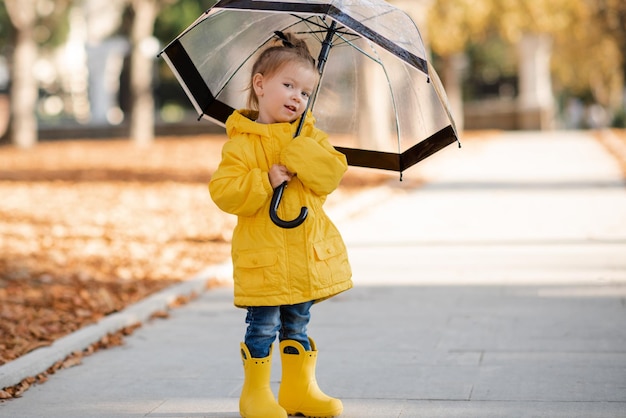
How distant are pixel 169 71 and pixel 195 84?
38798 millimetres

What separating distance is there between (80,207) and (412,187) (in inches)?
214

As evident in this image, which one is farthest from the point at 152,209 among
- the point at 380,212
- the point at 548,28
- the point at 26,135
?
the point at 548,28

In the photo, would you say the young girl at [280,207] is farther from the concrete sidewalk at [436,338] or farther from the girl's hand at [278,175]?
the concrete sidewalk at [436,338]

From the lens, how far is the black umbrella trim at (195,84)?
4941 millimetres

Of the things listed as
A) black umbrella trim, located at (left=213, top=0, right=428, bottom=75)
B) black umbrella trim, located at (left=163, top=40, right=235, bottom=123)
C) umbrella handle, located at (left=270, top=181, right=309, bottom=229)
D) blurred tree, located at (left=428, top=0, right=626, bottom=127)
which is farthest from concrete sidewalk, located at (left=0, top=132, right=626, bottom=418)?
blurred tree, located at (left=428, top=0, right=626, bottom=127)

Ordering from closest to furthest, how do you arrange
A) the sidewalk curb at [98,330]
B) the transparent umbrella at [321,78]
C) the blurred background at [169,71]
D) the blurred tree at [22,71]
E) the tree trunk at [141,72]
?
1. the transparent umbrella at [321,78]
2. the sidewalk curb at [98,330]
3. the blurred tree at [22,71]
4. the blurred background at [169,71]
5. the tree trunk at [141,72]

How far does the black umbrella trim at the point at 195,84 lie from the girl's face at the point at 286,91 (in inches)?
26.2

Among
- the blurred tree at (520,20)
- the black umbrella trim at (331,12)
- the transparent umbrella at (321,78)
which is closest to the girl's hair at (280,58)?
the black umbrella trim at (331,12)

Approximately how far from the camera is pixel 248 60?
16.2 feet

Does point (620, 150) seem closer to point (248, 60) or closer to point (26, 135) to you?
point (26, 135)

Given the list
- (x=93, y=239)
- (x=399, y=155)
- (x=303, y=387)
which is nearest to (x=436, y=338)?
(x=399, y=155)

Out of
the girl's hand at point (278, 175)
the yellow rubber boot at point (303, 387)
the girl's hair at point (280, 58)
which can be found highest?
the girl's hair at point (280, 58)

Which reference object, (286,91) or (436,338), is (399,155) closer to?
(286,91)

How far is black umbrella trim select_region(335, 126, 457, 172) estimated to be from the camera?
191 inches
